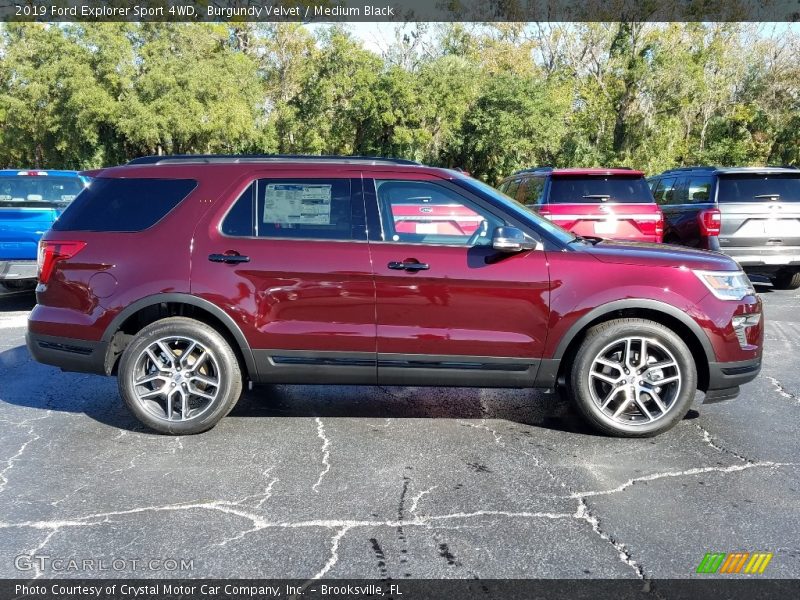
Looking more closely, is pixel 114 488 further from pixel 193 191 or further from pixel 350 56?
pixel 350 56

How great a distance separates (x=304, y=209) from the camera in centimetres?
467

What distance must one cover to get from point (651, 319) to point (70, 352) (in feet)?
12.9

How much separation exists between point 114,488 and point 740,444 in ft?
12.6

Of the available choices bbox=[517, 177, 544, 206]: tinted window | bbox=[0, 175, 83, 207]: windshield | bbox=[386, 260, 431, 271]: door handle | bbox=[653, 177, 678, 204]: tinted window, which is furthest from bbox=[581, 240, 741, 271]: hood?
bbox=[0, 175, 83, 207]: windshield

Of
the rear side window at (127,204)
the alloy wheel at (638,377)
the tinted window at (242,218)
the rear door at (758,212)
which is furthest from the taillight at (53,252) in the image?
the rear door at (758,212)

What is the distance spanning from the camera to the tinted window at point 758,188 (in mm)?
9953

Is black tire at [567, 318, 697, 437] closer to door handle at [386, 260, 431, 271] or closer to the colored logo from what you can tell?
door handle at [386, 260, 431, 271]

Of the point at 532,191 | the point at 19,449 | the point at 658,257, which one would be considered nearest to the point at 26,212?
the point at 19,449

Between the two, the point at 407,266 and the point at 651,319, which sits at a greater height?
the point at 407,266

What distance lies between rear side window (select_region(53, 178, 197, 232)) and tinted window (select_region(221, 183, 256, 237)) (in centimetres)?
36

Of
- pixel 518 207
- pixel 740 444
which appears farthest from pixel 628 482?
pixel 518 207

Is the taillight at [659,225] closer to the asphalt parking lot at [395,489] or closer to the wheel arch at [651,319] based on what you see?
the asphalt parking lot at [395,489]

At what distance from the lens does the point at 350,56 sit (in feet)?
105

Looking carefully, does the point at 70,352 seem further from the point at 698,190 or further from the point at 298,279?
the point at 698,190
